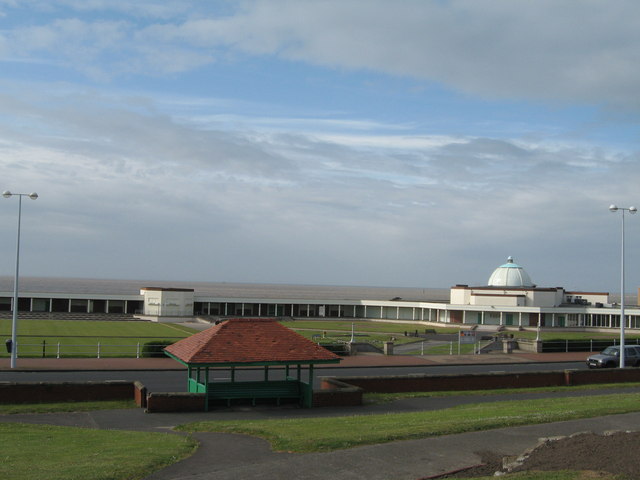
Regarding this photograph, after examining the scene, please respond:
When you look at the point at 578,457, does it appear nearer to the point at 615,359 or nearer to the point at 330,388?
the point at 330,388

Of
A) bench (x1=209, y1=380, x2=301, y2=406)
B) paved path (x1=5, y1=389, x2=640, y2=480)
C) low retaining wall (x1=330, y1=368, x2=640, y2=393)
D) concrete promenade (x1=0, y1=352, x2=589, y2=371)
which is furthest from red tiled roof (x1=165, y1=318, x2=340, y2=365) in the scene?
concrete promenade (x1=0, y1=352, x2=589, y2=371)

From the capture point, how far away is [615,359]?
37719mm

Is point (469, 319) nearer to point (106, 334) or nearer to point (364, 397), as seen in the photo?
point (106, 334)

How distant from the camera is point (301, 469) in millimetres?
11859

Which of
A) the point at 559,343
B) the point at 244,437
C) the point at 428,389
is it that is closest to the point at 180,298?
the point at 559,343

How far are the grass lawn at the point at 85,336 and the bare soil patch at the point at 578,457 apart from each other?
2928 centimetres

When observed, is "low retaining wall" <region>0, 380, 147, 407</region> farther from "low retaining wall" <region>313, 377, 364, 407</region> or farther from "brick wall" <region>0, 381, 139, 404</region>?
"low retaining wall" <region>313, 377, 364, 407</region>

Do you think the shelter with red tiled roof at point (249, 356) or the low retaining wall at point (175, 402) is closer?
the low retaining wall at point (175, 402)

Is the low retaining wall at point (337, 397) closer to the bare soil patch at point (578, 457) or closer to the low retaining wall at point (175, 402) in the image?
the low retaining wall at point (175, 402)

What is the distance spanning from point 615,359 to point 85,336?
33.9 m

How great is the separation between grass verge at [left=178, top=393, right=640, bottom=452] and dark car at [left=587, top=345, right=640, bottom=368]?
17.0 metres

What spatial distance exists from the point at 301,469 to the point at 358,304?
75182mm

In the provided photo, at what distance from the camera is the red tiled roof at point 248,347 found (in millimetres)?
22516

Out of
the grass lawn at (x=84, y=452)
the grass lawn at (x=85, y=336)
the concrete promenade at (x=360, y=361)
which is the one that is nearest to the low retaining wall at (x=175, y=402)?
the grass lawn at (x=84, y=452)
